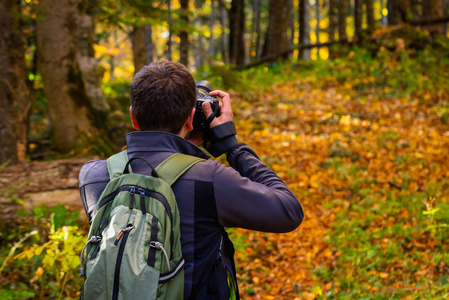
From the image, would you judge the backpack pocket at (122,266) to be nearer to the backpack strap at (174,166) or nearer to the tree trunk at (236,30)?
the backpack strap at (174,166)

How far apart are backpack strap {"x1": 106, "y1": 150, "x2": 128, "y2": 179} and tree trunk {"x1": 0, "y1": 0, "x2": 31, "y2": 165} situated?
4998 millimetres

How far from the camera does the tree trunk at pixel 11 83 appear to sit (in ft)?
19.8

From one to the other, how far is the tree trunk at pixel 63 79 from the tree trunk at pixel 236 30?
11.7 meters

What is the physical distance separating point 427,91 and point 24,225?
9.71 m

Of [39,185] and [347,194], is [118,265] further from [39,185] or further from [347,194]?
[347,194]

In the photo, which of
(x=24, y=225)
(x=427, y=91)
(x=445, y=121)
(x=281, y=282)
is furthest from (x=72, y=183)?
(x=427, y=91)

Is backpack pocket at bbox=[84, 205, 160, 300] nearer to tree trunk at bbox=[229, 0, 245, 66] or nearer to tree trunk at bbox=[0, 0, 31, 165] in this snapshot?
tree trunk at bbox=[0, 0, 31, 165]

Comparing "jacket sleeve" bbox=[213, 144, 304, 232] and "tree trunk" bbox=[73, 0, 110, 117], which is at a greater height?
"tree trunk" bbox=[73, 0, 110, 117]

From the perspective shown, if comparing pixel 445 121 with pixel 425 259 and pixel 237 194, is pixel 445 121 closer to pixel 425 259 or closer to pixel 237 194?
pixel 425 259

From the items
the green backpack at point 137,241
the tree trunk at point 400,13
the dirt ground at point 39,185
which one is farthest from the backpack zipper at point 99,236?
the tree trunk at point 400,13

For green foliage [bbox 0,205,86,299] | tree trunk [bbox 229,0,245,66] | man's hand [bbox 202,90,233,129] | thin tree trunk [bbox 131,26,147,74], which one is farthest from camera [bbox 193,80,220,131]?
tree trunk [bbox 229,0,245,66]

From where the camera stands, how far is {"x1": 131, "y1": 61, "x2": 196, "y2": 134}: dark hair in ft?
5.85

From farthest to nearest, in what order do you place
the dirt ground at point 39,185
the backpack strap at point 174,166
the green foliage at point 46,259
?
the dirt ground at point 39,185 → the green foliage at point 46,259 → the backpack strap at point 174,166

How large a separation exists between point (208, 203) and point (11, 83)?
18.5ft
